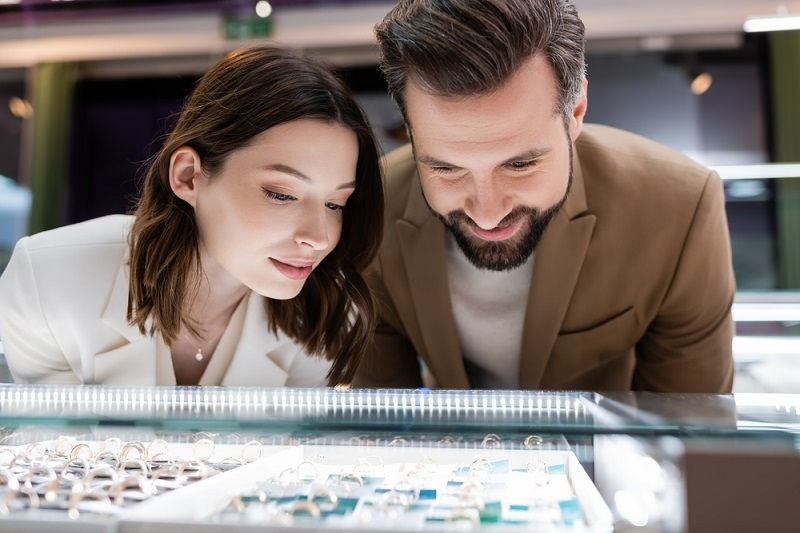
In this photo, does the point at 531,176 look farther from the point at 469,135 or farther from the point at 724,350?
the point at 724,350

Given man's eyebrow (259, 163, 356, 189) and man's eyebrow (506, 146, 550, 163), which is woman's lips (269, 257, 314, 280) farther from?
man's eyebrow (506, 146, 550, 163)

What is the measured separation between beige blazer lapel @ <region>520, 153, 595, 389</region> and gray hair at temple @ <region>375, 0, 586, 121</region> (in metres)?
0.25

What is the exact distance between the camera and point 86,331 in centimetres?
163

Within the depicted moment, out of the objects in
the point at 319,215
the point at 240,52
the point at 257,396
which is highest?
the point at 240,52

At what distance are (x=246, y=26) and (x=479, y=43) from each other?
162 inches

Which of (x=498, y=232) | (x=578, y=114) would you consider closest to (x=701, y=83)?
(x=578, y=114)

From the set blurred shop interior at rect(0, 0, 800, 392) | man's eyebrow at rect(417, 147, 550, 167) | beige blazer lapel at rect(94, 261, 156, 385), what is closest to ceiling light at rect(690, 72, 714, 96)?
blurred shop interior at rect(0, 0, 800, 392)

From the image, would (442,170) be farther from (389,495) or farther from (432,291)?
(389,495)

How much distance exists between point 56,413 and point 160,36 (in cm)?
493

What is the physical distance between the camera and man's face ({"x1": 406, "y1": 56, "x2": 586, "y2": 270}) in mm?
1391

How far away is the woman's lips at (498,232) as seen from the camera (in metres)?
1.46

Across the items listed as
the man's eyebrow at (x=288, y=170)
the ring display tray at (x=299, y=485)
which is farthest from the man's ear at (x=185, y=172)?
the ring display tray at (x=299, y=485)

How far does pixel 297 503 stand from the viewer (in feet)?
2.64

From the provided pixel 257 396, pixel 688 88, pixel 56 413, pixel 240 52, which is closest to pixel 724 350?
pixel 257 396
